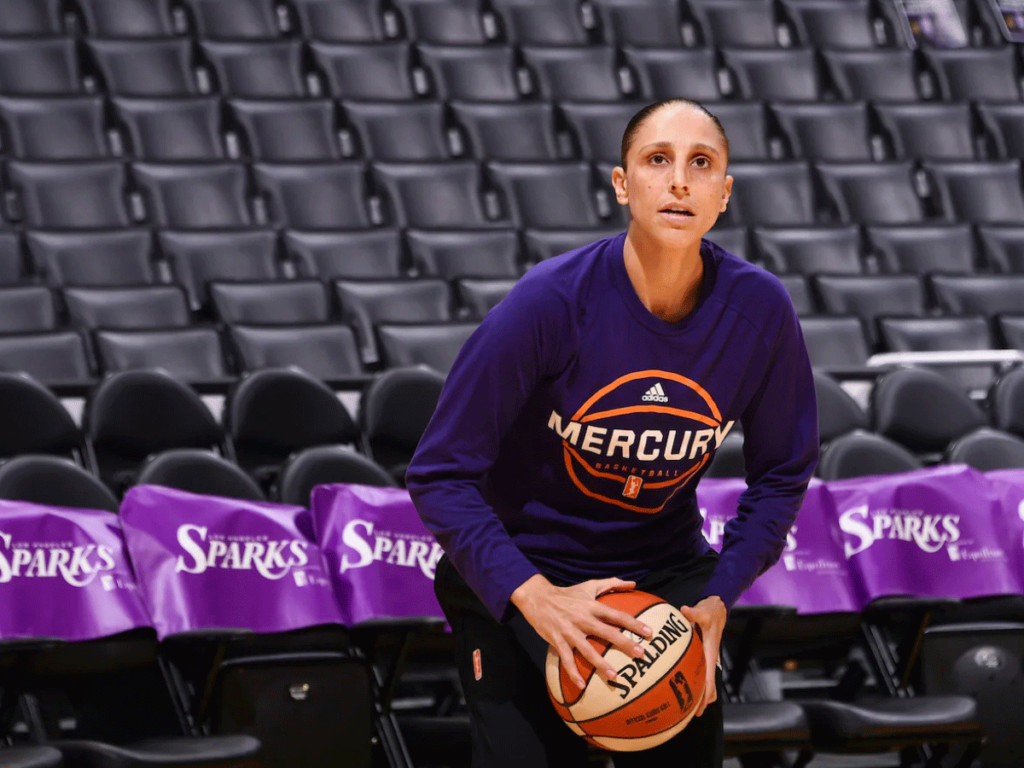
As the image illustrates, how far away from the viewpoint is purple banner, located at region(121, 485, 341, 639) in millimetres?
3143

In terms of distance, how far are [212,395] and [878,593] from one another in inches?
74.7

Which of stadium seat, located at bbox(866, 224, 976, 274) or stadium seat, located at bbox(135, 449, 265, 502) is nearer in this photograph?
stadium seat, located at bbox(135, 449, 265, 502)

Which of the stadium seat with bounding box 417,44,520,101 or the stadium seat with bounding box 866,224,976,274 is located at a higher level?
the stadium seat with bounding box 417,44,520,101

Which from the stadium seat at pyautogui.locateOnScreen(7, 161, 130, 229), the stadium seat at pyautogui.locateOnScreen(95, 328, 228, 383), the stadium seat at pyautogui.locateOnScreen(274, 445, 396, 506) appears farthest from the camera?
the stadium seat at pyautogui.locateOnScreen(7, 161, 130, 229)

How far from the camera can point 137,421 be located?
384cm

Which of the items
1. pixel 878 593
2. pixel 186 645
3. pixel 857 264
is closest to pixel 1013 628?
pixel 878 593

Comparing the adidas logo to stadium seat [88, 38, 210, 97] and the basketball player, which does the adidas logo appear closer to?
the basketball player

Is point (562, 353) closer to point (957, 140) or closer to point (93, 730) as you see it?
point (93, 730)

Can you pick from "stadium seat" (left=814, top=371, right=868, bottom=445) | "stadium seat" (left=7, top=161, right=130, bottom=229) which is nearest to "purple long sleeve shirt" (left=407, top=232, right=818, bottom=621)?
"stadium seat" (left=814, top=371, right=868, bottom=445)

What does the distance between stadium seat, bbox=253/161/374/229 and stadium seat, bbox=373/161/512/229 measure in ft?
0.37

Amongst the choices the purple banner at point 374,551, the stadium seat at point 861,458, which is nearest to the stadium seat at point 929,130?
the stadium seat at point 861,458

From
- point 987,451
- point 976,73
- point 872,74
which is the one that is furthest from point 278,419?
point 976,73

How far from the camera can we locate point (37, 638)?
2816 mm

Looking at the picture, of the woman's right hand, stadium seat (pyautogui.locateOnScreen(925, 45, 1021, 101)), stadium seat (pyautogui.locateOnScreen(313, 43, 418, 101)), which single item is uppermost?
stadium seat (pyautogui.locateOnScreen(313, 43, 418, 101))
